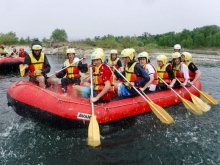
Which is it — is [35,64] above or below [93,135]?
above

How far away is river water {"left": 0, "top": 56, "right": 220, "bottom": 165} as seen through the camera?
5.07 metres

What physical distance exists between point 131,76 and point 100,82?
1.06 meters

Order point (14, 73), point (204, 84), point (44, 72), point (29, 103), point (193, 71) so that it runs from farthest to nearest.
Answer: point (14, 73), point (204, 84), point (193, 71), point (44, 72), point (29, 103)

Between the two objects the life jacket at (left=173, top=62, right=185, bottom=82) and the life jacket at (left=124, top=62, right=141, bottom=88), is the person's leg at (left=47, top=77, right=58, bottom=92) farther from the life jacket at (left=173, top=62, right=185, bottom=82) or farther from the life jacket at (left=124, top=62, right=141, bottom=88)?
the life jacket at (left=173, top=62, right=185, bottom=82)

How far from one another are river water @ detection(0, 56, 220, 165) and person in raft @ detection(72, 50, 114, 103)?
86 centimetres

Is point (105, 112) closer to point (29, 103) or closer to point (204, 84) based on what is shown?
point (29, 103)

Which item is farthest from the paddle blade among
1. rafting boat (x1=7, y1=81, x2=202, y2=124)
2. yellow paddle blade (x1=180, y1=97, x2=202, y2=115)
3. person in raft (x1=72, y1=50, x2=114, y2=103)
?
yellow paddle blade (x1=180, y1=97, x2=202, y2=115)

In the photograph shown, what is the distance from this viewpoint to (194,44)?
59938 millimetres

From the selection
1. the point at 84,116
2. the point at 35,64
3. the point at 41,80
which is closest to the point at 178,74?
the point at 84,116

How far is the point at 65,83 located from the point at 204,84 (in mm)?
8217

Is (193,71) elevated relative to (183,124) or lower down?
elevated

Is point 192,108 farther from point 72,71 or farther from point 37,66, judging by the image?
point 37,66

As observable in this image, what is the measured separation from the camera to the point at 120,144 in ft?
18.8

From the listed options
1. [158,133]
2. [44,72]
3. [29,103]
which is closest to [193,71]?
[158,133]
